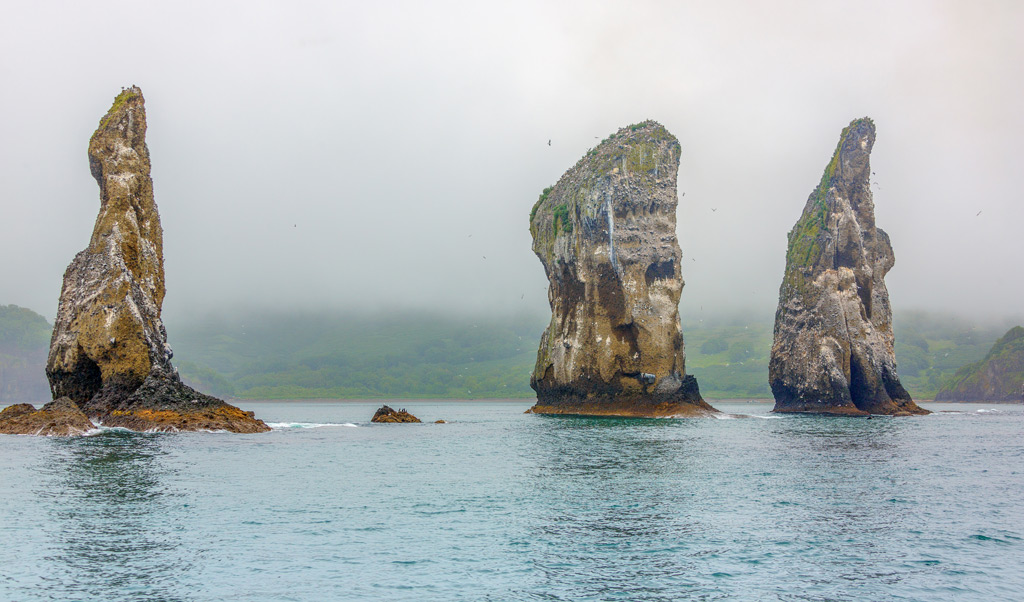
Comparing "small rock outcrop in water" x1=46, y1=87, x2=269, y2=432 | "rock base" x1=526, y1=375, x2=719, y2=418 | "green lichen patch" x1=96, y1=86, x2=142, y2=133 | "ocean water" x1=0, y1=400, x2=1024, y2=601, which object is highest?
"green lichen patch" x1=96, y1=86, x2=142, y2=133

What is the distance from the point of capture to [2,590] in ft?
47.1

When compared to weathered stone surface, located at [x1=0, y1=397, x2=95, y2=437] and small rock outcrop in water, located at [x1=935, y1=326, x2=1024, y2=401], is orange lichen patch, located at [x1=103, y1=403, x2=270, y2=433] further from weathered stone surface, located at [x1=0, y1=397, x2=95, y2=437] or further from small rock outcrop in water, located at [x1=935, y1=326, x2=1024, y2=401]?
small rock outcrop in water, located at [x1=935, y1=326, x2=1024, y2=401]

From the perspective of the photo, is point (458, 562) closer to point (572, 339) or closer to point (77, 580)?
point (77, 580)

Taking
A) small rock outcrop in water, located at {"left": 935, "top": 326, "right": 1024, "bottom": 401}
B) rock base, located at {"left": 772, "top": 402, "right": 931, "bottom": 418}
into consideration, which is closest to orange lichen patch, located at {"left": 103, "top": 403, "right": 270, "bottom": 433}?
rock base, located at {"left": 772, "top": 402, "right": 931, "bottom": 418}

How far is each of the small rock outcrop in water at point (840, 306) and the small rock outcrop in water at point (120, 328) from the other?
60.8 metres

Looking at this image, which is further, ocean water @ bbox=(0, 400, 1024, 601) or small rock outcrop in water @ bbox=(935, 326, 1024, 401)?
small rock outcrop in water @ bbox=(935, 326, 1024, 401)

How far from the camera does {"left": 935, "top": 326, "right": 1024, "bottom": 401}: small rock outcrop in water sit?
540 feet

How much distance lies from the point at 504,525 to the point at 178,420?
116 ft

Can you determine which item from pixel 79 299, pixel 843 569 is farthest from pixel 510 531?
pixel 79 299

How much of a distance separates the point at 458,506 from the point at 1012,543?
15.3 m

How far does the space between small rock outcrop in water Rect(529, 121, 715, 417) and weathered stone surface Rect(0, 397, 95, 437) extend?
1933 inches

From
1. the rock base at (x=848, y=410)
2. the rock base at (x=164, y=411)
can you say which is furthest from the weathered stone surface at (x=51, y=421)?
the rock base at (x=848, y=410)

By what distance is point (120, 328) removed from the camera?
51094 mm

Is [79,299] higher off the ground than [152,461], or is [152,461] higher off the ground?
[79,299]
